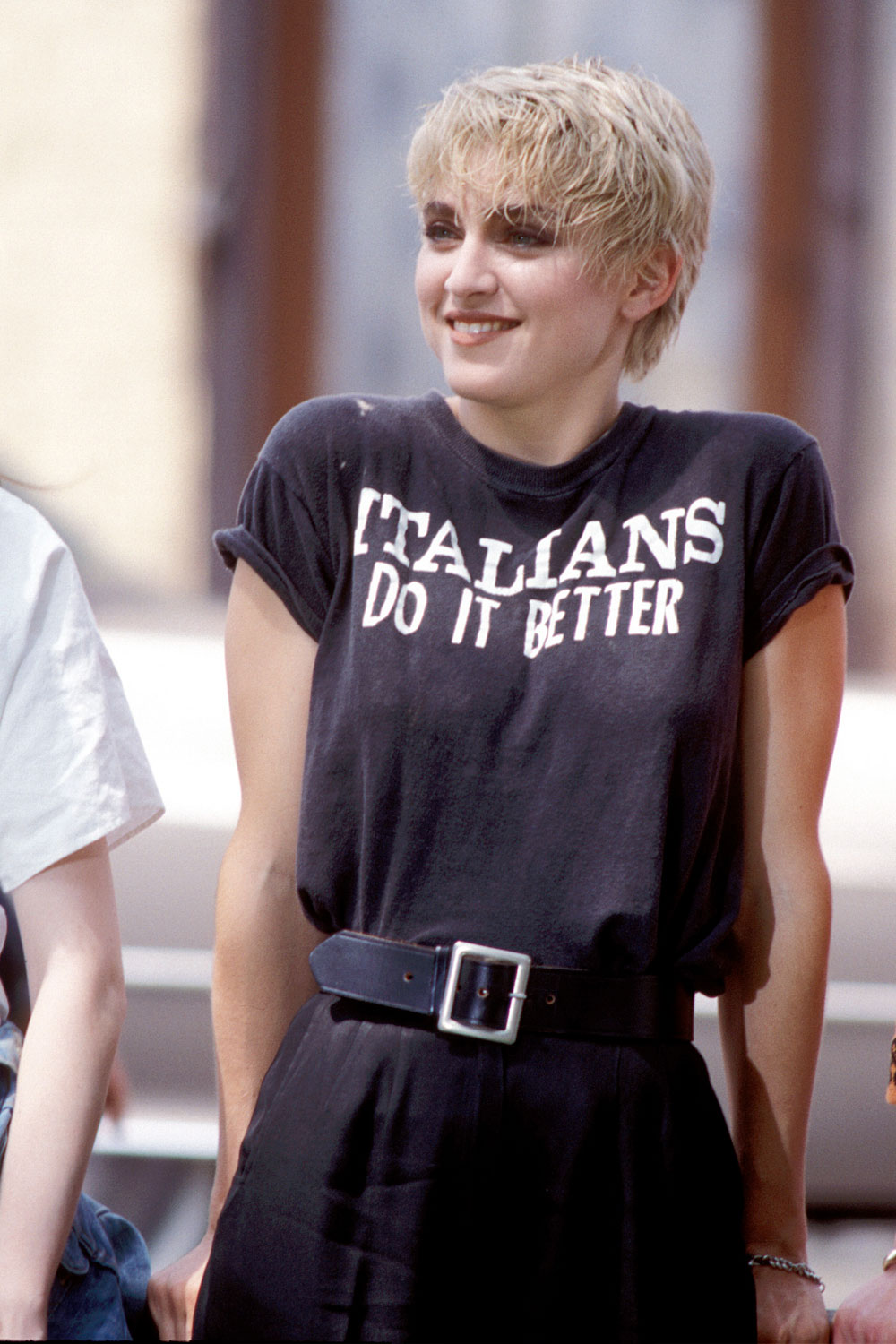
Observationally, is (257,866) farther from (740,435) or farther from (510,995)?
(740,435)

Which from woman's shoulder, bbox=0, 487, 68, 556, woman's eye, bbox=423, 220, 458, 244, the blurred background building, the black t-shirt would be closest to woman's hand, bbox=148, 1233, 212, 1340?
the black t-shirt

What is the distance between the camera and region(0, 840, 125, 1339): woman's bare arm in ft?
3.55

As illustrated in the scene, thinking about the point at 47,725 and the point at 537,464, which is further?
the point at 537,464

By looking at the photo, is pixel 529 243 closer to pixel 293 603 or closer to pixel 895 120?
pixel 293 603

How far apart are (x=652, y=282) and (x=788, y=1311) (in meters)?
0.82

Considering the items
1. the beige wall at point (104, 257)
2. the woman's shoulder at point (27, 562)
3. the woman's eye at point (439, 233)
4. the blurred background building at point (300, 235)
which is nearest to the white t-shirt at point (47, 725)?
the woman's shoulder at point (27, 562)

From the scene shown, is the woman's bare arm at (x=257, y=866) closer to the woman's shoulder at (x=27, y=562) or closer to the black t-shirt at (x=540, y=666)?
the black t-shirt at (x=540, y=666)

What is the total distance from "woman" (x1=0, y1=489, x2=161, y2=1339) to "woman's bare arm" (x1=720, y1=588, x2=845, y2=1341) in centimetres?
49

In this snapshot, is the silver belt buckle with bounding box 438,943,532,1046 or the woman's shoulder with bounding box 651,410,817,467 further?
the woman's shoulder with bounding box 651,410,817,467

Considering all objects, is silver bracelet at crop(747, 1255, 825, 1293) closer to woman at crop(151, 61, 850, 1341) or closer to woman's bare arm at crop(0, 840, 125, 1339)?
woman at crop(151, 61, 850, 1341)

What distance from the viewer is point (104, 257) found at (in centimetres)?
394

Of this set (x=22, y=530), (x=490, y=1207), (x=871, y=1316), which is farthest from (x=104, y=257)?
(x=871, y=1316)

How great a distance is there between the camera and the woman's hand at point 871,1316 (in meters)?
1.17

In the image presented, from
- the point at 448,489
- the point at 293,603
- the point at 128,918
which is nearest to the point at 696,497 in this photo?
the point at 448,489
